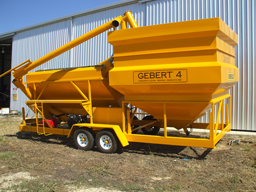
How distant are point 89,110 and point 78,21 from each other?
28.5ft

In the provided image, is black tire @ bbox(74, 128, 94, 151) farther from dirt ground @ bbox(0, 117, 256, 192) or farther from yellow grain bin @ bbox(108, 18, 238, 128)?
yellow grain bin @ bbox(108, 18, 238, 128)

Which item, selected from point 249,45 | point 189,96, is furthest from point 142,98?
point 249,45

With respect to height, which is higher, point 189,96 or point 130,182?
point 189,96

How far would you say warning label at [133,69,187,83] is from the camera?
5.30 meters

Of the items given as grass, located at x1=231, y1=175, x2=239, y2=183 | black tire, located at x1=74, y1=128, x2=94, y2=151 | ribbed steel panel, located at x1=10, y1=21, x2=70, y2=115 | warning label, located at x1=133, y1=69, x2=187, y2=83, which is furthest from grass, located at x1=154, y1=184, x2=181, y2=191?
ribbed steel panel, located at x1=10, y1=21, x2=70, y2=115

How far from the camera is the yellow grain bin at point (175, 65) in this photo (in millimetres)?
5109

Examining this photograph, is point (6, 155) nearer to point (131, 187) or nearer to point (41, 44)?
point (131, 187)

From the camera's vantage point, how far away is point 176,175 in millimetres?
4816

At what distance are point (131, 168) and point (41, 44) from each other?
523 inches

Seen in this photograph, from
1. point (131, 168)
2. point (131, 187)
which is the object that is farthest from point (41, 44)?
point (131, 187)

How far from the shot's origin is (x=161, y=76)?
5492mm

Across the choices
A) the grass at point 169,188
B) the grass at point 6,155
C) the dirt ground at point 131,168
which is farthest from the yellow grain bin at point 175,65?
the grass at point 6,155

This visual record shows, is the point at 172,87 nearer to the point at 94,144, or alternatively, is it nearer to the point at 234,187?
the point at 234,187

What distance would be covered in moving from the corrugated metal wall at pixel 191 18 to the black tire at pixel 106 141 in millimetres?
4161
